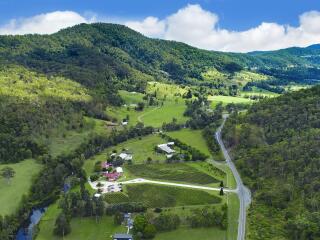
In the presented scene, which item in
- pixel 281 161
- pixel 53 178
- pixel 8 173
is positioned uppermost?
pixel 281 161

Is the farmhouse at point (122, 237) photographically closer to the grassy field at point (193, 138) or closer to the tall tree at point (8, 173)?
the tall tree at point (8, 173)

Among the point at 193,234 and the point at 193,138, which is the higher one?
the point at 193,138

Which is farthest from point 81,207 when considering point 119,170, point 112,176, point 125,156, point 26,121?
point 26,121

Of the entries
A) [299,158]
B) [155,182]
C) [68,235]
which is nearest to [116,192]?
[155,182]

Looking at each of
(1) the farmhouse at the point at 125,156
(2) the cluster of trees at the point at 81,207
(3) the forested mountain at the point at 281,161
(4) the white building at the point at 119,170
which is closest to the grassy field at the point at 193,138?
(3) the forested mountain at the point at 281,161

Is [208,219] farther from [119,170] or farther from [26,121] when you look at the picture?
[26,121]

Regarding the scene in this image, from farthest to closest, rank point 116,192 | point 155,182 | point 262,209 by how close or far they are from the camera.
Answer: point 155,182 < point 116,192 < point 262,209

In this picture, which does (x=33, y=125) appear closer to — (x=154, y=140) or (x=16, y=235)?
(x=154, y=140)
